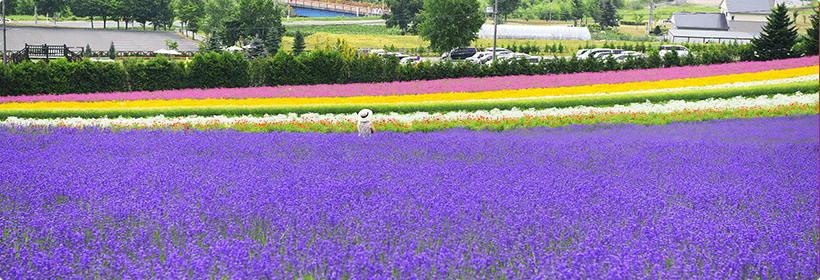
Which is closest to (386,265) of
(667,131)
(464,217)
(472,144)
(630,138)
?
(464,217)

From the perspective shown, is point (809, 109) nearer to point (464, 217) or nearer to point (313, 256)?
point (464, 217)

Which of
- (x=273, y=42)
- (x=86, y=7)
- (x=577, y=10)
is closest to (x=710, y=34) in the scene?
(x=577, y=10)

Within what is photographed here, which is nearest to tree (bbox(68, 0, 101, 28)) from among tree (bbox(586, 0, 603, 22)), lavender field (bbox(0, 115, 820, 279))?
tree (bbox(586, 0, 603, 22))

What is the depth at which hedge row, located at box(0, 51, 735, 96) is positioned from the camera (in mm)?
24359

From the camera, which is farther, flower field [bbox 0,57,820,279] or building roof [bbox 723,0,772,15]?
building roof [bbox 723,0,772,15]

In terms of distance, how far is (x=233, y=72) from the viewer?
27.2 meters

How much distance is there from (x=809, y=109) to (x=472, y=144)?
12.2m

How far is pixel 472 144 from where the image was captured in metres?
10.4

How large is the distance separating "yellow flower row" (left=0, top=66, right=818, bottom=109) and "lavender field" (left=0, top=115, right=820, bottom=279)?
11392 millimetres

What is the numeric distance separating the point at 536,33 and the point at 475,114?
66461 mm

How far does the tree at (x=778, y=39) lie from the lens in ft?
109

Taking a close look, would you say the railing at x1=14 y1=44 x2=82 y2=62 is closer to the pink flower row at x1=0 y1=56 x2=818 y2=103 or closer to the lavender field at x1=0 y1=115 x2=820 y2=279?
the pink flower row at x1=0 y1=56 x2=818 y2=103

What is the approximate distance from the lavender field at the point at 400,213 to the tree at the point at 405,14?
74.7 metres

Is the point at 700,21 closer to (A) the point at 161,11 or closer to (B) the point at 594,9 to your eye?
(B) the point at 594,9
